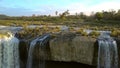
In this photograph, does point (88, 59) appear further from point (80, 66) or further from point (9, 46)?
point (9, 46)

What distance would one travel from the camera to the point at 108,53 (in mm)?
23688

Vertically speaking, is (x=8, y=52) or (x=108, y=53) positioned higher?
(x=108, y=53)

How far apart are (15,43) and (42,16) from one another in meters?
19.3

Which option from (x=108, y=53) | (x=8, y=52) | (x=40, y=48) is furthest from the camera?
(x=8, y=52)

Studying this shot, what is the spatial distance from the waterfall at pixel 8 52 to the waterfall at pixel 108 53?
6082 mm

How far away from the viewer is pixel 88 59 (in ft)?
77.0

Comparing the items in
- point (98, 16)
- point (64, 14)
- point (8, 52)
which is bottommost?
point (8, 52)

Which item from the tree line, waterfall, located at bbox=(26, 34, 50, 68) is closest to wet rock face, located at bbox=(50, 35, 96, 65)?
waterfall, located at bbox=(26, 34, 50, 68)

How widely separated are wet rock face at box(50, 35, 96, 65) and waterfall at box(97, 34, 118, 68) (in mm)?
568

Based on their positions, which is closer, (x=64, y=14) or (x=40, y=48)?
(x=40, y=48)

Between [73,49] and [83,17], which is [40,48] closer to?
[73,49]

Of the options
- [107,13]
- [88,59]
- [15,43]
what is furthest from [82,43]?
[107,13]

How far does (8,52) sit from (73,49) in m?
4.84

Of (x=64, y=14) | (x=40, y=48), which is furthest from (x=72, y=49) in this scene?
(x=64, y=14)
